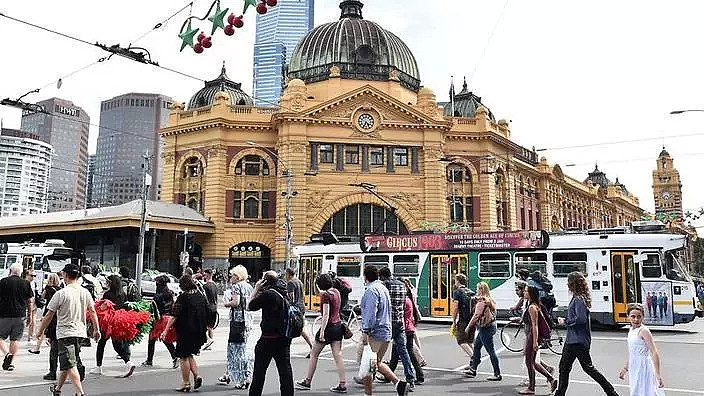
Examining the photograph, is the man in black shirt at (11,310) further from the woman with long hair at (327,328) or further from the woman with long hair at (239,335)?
the woman with long hair at (327,328)

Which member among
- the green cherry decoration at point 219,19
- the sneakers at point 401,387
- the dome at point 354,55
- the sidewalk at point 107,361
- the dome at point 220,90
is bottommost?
the sidewalk at point 107,361

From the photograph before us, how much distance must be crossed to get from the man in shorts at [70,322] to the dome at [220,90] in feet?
149

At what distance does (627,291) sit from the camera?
20234mm

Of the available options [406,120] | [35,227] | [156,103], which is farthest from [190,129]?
[156,103]

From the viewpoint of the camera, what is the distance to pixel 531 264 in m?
22.2

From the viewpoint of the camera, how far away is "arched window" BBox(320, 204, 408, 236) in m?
44.4

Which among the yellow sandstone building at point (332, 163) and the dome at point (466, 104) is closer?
the yellow sandstone building at point (332, 163)

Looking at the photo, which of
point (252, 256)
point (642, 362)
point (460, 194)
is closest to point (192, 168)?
point (252, 256)

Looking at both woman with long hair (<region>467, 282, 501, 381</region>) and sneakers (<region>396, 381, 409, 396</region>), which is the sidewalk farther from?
woman with long hair (<region>467, 282, 501, 381</region>)

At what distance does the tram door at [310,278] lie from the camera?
84.3 ft

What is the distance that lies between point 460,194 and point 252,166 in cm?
1618

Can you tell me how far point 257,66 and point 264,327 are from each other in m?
138

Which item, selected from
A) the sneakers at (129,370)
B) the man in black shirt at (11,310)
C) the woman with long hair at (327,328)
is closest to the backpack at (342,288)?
the woman with long hair at (327,328)

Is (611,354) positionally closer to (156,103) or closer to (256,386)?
(256,386)
